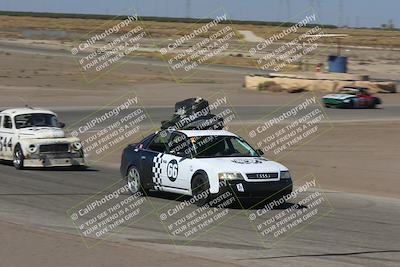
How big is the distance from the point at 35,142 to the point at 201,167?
23.1 feet

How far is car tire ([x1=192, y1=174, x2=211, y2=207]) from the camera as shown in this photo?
14.1 meters

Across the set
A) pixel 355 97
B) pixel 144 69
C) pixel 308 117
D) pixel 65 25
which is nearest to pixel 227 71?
pixel 144 69

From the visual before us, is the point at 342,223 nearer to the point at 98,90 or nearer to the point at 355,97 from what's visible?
the point at 355,97

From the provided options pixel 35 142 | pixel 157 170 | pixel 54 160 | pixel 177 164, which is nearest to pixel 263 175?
pixel 177 164

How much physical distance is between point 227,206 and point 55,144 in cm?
745

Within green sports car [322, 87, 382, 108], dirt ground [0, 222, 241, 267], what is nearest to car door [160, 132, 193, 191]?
dirt ground [0, 222, 241, 267]

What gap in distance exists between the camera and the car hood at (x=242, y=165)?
1405cm

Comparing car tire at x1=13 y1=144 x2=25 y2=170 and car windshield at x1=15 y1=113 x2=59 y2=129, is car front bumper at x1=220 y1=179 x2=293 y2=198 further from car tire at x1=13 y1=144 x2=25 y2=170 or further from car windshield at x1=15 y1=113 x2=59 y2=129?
car windshield at x1=15 y1=113 x2=59 y2=129

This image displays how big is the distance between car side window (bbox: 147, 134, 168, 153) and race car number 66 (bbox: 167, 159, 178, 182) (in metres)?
0.50

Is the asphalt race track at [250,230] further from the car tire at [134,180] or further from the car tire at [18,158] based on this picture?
the car tire at [18,158]

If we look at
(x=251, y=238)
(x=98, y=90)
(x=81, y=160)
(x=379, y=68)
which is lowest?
(x=379, y=68)

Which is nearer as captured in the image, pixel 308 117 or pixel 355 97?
pixel 308 117

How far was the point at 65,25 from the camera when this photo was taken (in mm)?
139375

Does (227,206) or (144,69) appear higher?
(227,206)
